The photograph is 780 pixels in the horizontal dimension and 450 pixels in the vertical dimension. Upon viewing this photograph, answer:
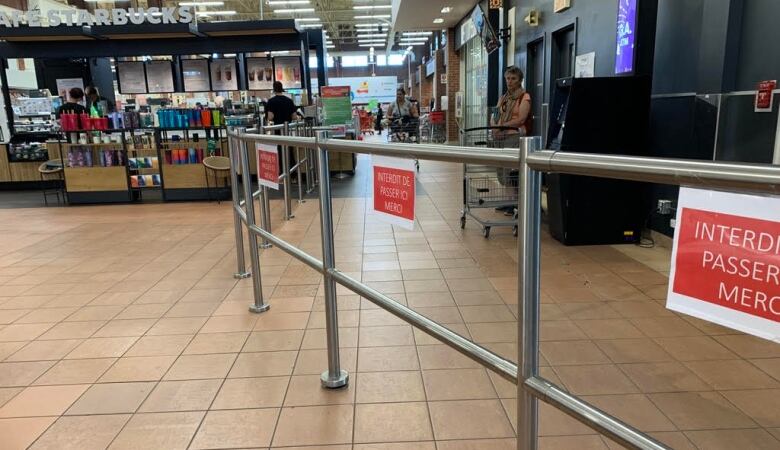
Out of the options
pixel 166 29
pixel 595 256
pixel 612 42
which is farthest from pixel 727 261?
pixel 166 29

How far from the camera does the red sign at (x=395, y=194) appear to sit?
177 centimetres

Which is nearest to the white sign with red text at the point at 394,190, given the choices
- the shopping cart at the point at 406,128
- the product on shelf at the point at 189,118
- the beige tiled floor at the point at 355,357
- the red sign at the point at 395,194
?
the red sign at the point at 395,194

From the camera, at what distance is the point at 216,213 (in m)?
6.78

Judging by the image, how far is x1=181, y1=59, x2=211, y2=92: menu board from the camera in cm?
988

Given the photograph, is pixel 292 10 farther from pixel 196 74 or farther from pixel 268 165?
pixel 268 165

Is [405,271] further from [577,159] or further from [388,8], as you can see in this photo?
[388,8]

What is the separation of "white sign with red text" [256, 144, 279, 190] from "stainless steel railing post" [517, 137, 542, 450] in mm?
2118

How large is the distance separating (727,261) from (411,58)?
35725 mm

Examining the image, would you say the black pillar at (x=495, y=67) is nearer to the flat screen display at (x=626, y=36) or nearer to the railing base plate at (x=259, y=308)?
the flat screen display at (x=626, y=36)

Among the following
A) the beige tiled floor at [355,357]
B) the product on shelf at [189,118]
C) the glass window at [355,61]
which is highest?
→ the glass window at [355,61]

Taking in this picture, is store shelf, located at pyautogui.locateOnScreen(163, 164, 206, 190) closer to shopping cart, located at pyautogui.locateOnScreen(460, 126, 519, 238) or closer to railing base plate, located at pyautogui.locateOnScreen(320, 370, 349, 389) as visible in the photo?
shopping cart, located at pyautogui.locateOnScreen(460, 126, 519, 238)

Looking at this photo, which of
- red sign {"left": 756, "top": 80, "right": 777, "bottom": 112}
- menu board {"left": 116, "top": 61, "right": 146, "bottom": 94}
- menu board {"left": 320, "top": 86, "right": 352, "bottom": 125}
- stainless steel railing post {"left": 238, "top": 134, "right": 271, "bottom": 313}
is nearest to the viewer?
stainless steel railing post {"left": 238, "top": 134, "right": 271, "bottom": 313}

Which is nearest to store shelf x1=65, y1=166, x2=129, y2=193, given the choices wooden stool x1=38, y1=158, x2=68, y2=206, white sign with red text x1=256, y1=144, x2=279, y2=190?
wooden stool x1=38, y1=158, x2=68, y2=206

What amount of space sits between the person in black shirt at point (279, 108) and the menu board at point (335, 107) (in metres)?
1.26
